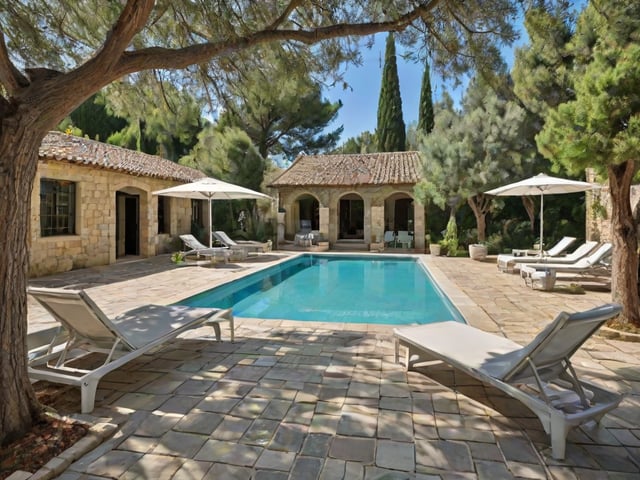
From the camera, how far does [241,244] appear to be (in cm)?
1612

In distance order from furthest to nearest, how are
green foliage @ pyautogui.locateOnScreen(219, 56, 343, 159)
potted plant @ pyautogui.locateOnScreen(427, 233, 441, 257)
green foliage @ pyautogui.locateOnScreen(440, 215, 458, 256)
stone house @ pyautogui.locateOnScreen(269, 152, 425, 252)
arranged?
green foliage @ pyautogui.locateOnScreen(219, 56, 343, 159) → stone house @ pyautogui.locateOnScreen(269, 152, 425, 252) → potted plant @ pyautogui.locateOnScreen(427, 233, 441, 257) → green foliage @ pyautogui.locateOnScreen(440, 215, 458, 256)

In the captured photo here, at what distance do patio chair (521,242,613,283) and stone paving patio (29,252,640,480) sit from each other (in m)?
4.58

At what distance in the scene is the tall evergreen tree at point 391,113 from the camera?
2623 cm

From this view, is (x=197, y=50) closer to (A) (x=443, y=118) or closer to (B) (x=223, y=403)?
(B) (x=223, y=403)

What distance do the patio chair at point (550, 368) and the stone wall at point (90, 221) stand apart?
10.0 metres

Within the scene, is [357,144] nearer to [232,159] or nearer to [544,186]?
[232,159]

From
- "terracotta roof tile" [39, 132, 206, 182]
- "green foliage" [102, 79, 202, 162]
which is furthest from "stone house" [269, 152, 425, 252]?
"green foliage" [102, 79, 202, 162]

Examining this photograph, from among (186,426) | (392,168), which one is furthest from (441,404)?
(392,168)

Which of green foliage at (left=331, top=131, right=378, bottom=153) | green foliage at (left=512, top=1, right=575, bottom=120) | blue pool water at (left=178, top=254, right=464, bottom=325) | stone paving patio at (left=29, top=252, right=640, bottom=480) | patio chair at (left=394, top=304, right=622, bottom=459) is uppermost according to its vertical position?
green foliage at (left=331, top=131, right=378, bottom=153)

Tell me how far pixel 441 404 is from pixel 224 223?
697 inches

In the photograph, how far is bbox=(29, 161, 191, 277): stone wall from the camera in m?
10.4

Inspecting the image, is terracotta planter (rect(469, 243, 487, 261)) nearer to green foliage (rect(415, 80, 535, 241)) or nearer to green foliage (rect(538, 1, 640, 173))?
green foliage (rect(415, 80, 535, 241))

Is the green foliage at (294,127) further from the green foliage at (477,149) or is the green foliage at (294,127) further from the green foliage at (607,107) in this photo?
the green foliage at (607,107)

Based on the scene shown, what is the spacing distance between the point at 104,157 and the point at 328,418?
13.2m
